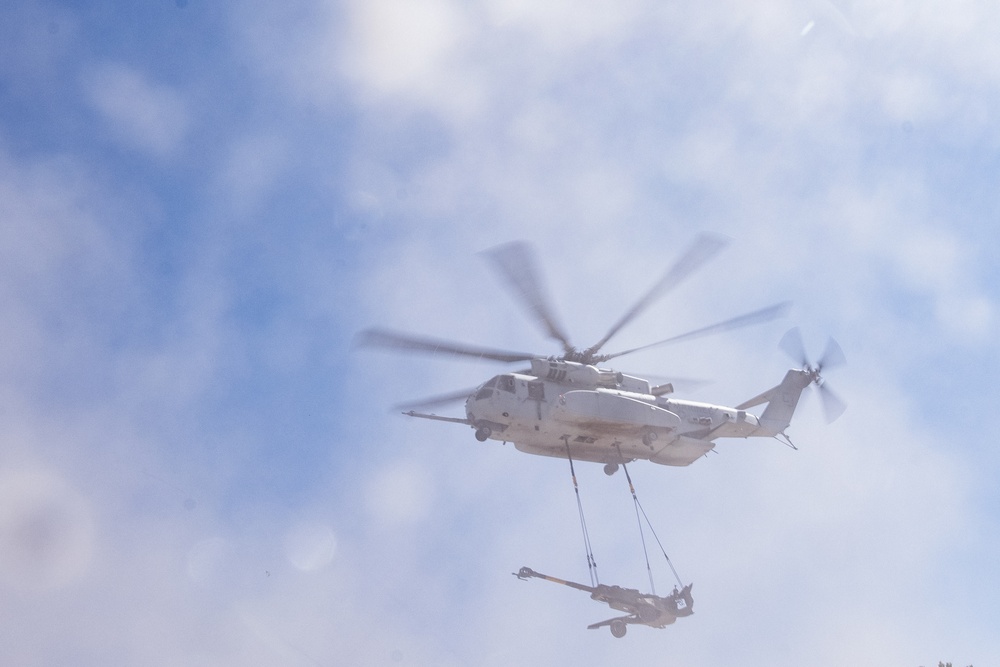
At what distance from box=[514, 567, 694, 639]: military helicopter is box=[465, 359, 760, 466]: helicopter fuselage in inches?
173

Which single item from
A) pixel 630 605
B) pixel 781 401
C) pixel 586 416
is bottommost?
pixel 630 605

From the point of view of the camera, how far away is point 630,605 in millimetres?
26047

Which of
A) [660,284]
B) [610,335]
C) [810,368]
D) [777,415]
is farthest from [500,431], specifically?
[810,368]

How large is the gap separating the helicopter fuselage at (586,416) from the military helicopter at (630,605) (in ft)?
14.4

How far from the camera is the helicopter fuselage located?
86.0 feet

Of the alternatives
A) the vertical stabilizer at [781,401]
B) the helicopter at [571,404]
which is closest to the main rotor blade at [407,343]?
the helicopter at [571,404]

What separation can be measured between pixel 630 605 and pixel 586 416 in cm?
601

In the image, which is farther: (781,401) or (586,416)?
(781,401)

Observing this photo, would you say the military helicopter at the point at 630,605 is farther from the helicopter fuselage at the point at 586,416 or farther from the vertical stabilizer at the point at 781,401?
the vertical stabilizer at the point at 781,401

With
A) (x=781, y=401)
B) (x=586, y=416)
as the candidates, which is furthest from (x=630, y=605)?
(x=781, y=401)

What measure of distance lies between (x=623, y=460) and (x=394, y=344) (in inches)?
392

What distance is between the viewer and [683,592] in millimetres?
26516

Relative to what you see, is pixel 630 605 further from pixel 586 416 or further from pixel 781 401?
pixel 781 401

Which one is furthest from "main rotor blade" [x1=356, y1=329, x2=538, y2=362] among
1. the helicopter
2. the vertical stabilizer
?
the vertical stabilizer
